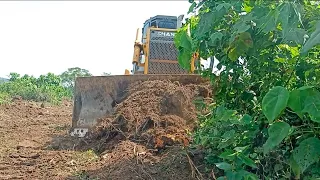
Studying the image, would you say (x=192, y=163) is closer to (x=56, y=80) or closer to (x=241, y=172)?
(x=241, y=172)

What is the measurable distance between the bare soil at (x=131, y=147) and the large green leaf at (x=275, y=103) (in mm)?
1945

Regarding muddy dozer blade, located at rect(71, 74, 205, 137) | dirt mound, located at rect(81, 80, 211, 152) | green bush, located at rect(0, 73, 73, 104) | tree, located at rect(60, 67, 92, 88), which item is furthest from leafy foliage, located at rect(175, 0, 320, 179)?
tree, located at rect(60, 67, 92, 88)

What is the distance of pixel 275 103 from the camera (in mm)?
1958

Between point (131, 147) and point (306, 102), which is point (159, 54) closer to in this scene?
point (131, 147)

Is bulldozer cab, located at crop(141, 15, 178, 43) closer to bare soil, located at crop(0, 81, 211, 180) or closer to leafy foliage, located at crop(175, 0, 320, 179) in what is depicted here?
bare soil, located at crop(0, 81, 211, 180)

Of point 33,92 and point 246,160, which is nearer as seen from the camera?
point 246,160

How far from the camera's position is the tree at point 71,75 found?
28.9 metres

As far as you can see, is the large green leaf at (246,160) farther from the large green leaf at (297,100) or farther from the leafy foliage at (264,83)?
the large green leaf at (297,100)

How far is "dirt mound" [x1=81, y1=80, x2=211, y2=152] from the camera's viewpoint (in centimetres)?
539

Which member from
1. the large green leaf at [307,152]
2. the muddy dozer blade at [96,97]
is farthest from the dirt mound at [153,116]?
the large green leaf at [307,152]

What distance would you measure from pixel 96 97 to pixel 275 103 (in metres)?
5.48

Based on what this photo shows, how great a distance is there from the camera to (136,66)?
9.53 m

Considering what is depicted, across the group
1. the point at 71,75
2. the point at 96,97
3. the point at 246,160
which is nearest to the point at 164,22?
the point at 96,97

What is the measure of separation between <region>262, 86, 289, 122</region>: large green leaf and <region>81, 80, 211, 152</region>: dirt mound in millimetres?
3145
